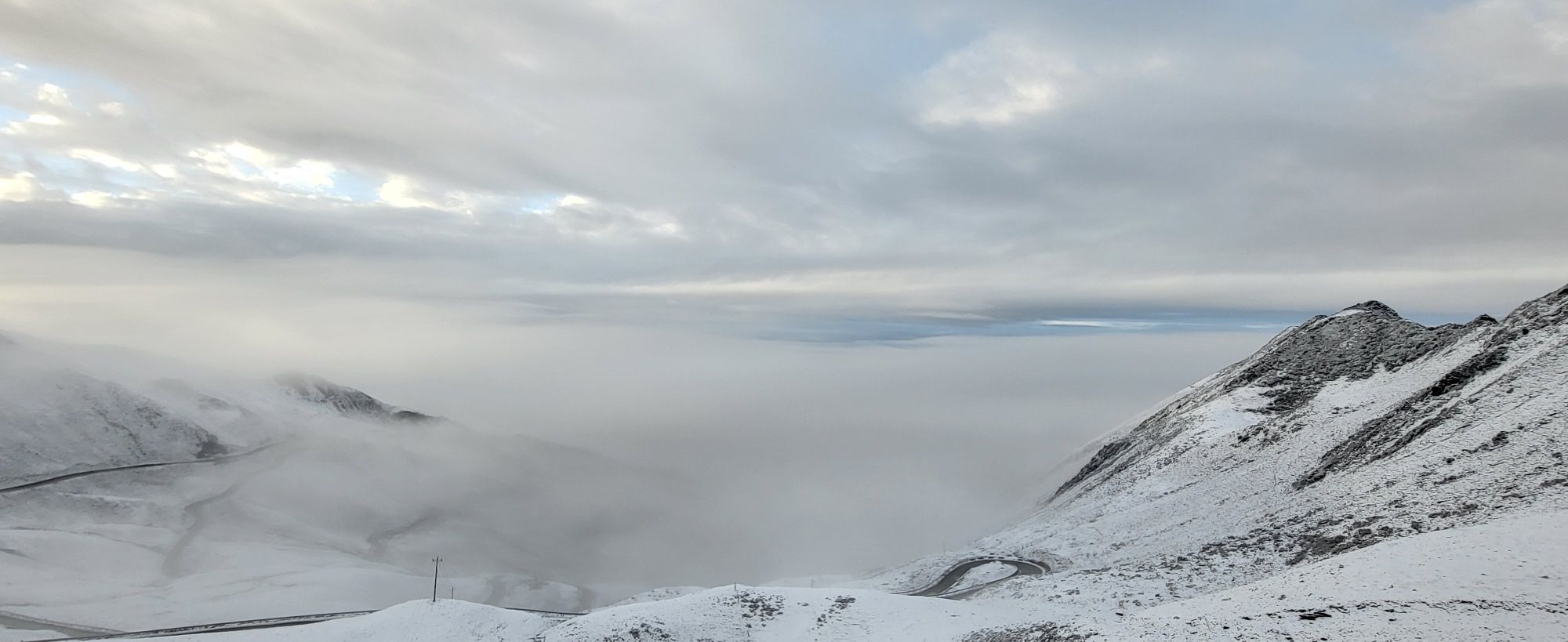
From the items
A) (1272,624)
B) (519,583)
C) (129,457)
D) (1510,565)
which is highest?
(1510,565)

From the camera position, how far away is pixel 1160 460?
8688cm

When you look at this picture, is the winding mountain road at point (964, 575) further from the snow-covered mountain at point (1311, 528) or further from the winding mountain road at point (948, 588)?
the snow-covered mountain at point (1311, 528)

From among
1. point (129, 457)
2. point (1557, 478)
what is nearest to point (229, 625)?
point (1557, 478)

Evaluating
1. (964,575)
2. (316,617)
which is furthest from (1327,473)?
(316,617)

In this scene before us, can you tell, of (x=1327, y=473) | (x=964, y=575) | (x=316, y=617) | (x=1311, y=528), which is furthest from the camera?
(x=316, y=617)

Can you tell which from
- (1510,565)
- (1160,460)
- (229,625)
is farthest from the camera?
(1160,460)

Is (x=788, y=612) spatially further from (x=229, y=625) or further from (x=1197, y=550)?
(x=229, y=625)

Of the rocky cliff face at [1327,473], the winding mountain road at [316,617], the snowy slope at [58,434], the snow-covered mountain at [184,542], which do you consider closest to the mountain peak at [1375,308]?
the rocky cliff face at [1327,473]

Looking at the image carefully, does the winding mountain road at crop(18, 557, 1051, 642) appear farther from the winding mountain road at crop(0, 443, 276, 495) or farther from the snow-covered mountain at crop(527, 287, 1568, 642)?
the winding mountain road at crop(0, 443, 276, 495)

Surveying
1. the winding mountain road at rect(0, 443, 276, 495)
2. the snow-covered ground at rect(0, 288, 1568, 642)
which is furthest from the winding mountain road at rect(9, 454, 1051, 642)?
the winding mountain road at rect(0, 443, 276, 495)

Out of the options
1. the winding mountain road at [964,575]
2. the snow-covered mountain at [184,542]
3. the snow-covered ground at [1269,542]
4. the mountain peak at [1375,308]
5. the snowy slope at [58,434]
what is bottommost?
the snow-covered mountain at [184,542]

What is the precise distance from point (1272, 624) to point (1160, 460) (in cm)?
6451

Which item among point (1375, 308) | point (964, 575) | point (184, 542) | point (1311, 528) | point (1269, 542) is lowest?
point (184, 542)

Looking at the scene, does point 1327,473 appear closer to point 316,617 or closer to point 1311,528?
point 1311,528
